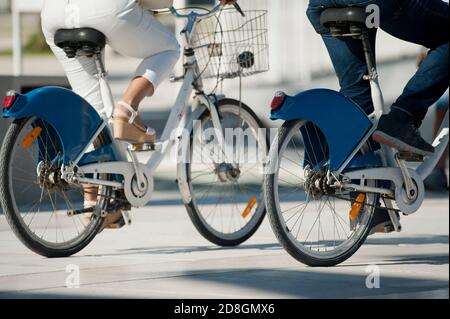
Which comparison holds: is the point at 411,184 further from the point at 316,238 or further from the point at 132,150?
the point at 132,150

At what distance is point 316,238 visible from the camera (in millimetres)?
6215

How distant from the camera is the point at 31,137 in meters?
5.84

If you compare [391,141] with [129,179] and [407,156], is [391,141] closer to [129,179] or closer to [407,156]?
[407,156]

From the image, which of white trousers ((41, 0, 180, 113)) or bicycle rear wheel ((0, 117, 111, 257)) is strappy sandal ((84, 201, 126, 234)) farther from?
white trousers ((41, 0, 180, 113))

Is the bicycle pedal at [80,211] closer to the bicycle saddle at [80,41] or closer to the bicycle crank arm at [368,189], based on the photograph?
the bicycle saddle at [80,41]

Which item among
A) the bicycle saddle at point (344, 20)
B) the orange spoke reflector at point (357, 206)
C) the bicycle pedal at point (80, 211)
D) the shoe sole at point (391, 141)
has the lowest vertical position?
the orange spoke reflector at point (357, 206)

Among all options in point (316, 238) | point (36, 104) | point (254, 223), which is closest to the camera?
point (36, 104)

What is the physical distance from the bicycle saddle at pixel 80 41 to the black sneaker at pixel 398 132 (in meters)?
1.44

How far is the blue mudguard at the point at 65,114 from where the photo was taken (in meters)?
5.78

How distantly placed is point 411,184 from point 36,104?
1842mm

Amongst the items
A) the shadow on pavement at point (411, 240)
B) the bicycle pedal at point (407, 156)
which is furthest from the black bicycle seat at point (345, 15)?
the shadow on pavement at point (411, 240)

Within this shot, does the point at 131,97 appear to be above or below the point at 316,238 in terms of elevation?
above
